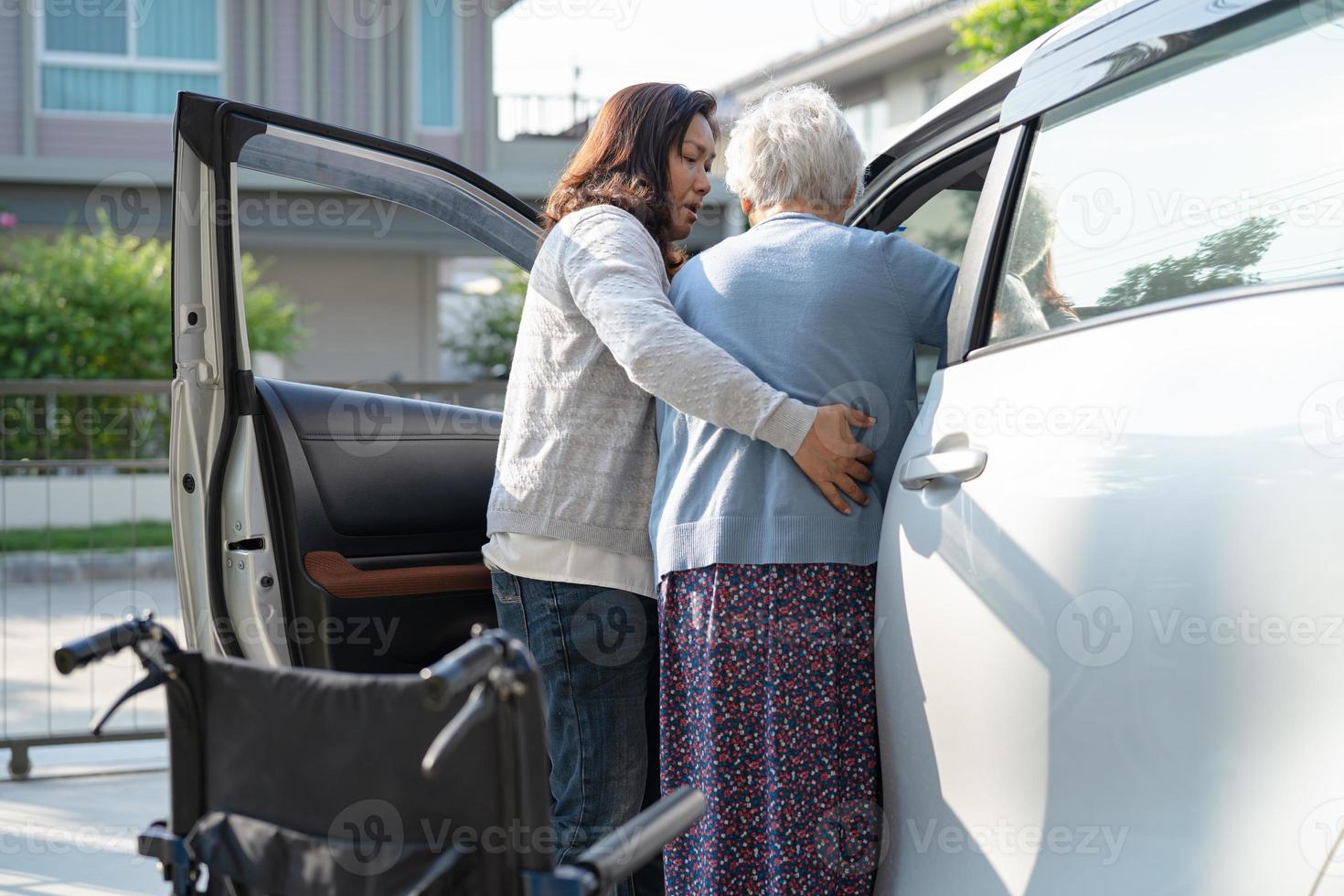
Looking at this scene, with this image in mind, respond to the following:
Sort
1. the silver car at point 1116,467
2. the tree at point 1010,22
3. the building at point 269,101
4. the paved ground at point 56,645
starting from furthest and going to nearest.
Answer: the building at point 269,101 → the tree at point 1010,22 → the paved ground at point 56,645 → the silver car at point 1116,467

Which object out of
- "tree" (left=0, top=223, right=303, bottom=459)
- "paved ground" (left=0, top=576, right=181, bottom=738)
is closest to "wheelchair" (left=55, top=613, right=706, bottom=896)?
"paved ground" (left=0, top=576, right=181, bottom=738)

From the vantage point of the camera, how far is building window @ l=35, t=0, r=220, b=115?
13.4 meters

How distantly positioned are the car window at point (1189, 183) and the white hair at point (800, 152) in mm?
320

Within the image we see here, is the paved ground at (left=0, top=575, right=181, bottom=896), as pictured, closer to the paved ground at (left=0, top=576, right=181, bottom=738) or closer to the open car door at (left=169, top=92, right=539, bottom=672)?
the paved ground at (left=0, top=576, right=181, bottom=738)

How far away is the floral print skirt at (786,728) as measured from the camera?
71.4 inches

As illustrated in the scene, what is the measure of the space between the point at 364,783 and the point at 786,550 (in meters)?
0.71

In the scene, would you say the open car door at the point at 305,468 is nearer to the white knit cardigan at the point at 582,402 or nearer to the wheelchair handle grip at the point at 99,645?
the white knit cardigan at the point at 582,402

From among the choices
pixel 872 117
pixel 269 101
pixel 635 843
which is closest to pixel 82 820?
pixel 635 843

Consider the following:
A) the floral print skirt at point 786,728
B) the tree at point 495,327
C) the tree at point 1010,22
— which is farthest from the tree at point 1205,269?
the tree at point 495,327

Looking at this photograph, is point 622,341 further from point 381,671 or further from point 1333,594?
point 1333,594

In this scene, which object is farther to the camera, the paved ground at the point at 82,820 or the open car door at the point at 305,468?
the paved ground at the point at 82,820

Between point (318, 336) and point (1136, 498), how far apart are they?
46.6ft

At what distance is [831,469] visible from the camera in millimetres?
1843

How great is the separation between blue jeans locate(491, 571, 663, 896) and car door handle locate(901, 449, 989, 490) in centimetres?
57
